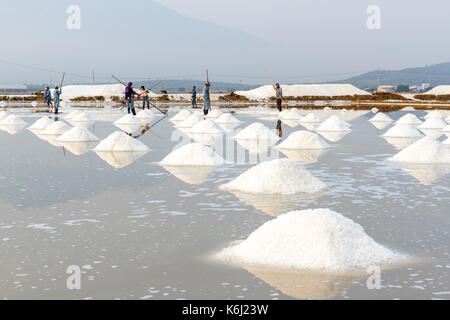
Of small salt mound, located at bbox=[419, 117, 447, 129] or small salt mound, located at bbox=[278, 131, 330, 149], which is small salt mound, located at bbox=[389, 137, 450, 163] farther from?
small salt mound, located at bbox=[419, 117, 447, 129]

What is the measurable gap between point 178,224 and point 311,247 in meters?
1.72

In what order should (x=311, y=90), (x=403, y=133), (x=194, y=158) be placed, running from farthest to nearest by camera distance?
(x=311, y=90) → (x=403, y=133) → (x=194, y=158)

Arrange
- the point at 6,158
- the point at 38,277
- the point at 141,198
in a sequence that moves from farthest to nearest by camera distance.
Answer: the point at 6,158 → the point at 141,198 → the point at 38,277

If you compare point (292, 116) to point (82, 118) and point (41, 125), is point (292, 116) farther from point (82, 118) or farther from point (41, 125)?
point (41, 125)

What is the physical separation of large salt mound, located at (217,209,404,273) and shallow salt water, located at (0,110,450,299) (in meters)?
0.19

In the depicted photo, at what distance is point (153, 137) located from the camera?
54.0 ft

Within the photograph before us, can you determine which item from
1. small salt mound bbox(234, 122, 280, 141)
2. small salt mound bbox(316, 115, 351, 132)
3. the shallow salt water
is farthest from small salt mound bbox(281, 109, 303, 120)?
the shallow salt water

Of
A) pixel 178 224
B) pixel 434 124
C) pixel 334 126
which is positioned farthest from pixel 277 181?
pixel 434 124

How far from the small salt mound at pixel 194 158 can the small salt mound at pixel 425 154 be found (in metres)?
3.34

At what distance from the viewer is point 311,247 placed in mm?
4941

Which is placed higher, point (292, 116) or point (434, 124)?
point (292, 116)

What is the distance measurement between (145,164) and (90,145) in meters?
3.45

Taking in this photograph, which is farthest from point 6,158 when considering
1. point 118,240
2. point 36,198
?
point 118,240
